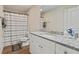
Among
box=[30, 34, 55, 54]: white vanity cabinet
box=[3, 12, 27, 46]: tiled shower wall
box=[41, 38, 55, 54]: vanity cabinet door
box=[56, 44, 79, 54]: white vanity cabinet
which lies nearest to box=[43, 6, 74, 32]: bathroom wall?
box=[30, 34, 55, 54]: white vanity cabinet

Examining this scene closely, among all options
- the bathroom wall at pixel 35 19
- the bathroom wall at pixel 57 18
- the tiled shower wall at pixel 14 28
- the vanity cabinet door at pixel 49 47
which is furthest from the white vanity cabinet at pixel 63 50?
the tiled shower wall at pixel 14 28

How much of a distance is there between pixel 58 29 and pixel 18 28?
→ 2.32 m

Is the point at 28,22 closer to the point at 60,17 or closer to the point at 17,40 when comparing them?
the point at 17,40

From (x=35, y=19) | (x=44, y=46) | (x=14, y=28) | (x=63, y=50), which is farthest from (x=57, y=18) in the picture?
(x=14, y=28)

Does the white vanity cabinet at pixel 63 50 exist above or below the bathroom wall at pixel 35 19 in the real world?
below

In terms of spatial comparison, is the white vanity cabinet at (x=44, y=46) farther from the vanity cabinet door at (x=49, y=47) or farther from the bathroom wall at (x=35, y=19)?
the bathroom wall at (x=35, y=19)

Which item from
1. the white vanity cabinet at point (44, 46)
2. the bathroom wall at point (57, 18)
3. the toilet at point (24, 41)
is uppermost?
the bathroom wall at point (57, 18)

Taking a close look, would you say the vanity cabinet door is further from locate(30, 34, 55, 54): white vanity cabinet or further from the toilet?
the toilet

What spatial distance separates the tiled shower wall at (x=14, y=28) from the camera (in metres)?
3.94

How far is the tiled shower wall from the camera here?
12.9ft

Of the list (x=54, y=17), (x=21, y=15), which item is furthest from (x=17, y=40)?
(x=54, y=17)

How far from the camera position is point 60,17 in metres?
2.28

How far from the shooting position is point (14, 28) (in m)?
4.20

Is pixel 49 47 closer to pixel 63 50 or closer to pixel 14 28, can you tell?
pixel 63 50
